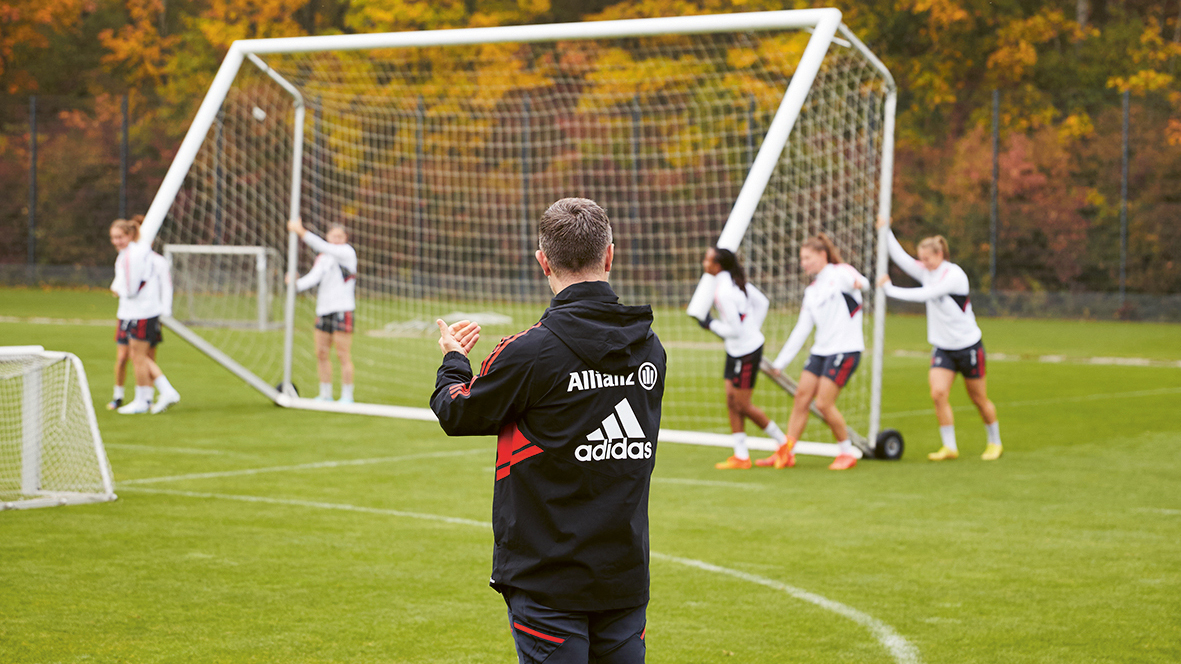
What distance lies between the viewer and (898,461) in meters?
9.96

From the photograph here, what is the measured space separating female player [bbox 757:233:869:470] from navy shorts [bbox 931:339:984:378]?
0.89 meters

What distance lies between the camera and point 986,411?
1006 cm

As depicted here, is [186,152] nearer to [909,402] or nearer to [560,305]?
[909,402]

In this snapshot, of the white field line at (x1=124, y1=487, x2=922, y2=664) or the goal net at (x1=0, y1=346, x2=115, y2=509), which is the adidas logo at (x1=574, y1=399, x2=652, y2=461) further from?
the goal net at (x1=0, y1=346, x2=115, y2=509)

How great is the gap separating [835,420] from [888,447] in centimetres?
73

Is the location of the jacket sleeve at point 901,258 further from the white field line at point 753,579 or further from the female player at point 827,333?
the white field line at point 753,579

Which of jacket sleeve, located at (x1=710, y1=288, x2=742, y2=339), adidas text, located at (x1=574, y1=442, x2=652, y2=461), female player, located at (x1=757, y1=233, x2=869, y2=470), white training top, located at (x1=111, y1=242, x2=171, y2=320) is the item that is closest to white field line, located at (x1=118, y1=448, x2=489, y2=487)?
jacket sleeve, located at (x1=710, y1=288, x2=742, y2=339)

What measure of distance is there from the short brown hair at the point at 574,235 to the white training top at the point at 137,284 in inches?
373

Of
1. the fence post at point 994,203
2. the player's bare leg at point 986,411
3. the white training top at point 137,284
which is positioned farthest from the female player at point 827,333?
the fence post at point 994,203

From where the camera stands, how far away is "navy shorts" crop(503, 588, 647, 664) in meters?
2.86

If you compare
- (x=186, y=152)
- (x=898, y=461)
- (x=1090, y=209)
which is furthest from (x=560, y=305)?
(x=1090, y=209)

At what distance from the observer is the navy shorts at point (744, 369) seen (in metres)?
9.38

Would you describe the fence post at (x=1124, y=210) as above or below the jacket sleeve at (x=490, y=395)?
above

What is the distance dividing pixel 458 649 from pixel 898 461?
583cm
